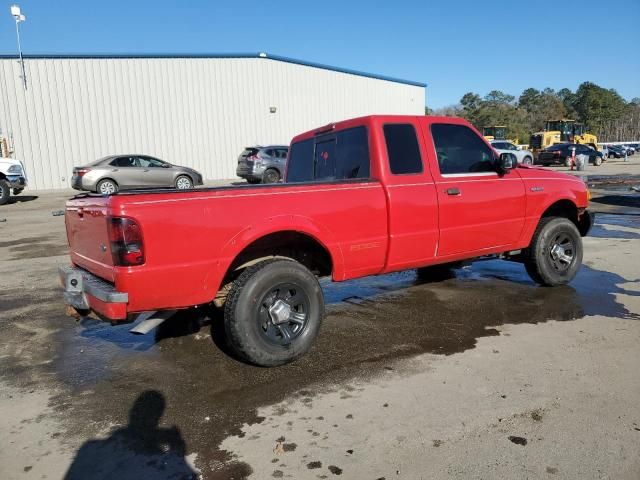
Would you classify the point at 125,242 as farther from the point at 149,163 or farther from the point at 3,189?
the point at 3,189

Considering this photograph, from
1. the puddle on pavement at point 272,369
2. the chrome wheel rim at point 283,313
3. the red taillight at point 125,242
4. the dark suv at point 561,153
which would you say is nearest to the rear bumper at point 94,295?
the red taillight at point 125,242

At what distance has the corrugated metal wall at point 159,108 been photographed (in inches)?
914

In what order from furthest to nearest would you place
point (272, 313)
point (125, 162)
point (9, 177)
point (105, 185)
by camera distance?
point (125, 162)
point (105, 185)
point (9, 177)
point (272, 313)

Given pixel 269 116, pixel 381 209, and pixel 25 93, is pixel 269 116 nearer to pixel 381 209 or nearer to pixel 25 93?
pixel 25 93

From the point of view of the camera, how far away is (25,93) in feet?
75.4

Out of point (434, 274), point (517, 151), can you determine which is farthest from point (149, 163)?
point (517, 151)

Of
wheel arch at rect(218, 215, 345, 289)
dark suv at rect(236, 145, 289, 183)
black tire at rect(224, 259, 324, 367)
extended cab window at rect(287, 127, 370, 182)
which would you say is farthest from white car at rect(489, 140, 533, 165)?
black tire at rect(224, 259, 324, 367)

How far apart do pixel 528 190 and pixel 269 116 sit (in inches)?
993

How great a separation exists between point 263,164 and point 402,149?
16.4m

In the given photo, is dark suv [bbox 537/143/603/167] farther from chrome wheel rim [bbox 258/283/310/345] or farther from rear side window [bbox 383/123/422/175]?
chrome wheel rim [bbox 258/283/310/345]

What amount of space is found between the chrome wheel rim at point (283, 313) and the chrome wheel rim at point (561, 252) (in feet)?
10.9

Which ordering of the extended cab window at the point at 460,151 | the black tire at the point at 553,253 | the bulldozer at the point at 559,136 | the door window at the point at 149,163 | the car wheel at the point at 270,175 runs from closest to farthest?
the extended cab window at the point at 460,151 < the black tire at the point at 553,253 < the door window at the point at 149,163 < the car wheel at the point at 270,175 < the bulldozer at the point at 559,136

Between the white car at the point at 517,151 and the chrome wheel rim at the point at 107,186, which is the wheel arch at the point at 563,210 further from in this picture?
the white car at the point at 517,151

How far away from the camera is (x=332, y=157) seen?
5.06m
